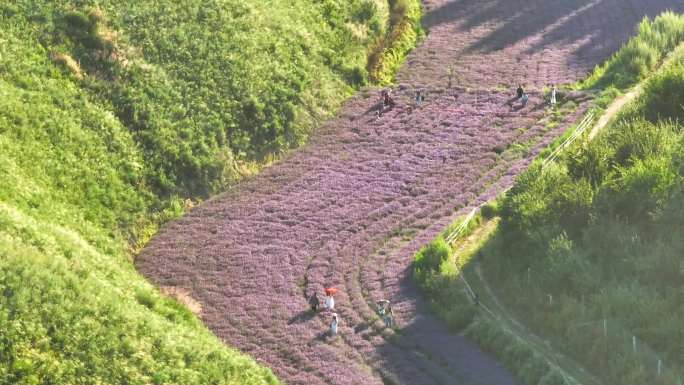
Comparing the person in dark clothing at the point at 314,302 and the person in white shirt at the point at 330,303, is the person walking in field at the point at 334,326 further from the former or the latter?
the person in dark clothing at the point at 314,302

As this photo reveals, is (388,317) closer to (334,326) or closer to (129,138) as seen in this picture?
(334,326)

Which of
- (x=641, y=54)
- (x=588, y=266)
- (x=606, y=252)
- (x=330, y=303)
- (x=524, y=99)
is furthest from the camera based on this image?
(x=641, y=54)

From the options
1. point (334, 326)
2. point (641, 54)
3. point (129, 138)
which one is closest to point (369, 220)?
point (334, 326)

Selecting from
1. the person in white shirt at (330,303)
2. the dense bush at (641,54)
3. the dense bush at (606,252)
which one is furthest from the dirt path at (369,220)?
the dense bush at (606,252)

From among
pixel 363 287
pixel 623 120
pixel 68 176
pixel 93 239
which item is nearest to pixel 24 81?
pixel 68 176

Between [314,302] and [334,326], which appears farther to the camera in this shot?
[314,302]

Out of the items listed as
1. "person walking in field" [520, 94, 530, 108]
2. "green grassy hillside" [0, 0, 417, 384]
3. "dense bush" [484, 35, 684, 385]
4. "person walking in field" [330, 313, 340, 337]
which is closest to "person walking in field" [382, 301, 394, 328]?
"person walking in field" [330, 313, 340, 337]

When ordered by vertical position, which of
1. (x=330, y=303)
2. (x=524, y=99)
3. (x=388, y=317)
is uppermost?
(x=524, y=99)
